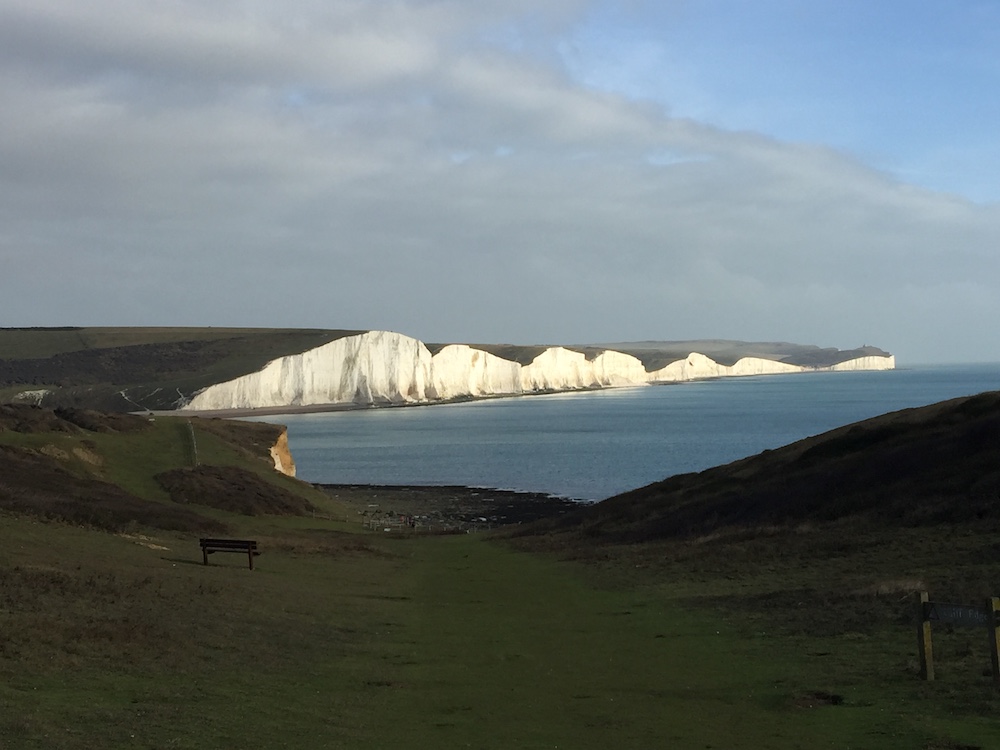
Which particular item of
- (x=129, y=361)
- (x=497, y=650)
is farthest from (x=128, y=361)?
(x=497, y=650)

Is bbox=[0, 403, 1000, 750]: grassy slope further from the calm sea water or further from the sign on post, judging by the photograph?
the calm sea water

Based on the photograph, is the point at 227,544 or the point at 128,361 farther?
the point at 128,361

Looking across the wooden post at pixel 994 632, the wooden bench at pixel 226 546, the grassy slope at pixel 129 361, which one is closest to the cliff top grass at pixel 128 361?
the grassy slope at pixel 129 361

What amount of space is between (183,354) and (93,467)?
13794 centimetres

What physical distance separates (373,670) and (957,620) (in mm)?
6654

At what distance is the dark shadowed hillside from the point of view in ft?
76.1

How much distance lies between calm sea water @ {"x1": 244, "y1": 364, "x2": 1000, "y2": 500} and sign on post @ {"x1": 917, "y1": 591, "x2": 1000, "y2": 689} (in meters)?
48.7

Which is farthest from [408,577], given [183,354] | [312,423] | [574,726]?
[183,354]

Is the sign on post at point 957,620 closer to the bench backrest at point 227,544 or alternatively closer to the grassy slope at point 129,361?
the bench backrest at point 227,544

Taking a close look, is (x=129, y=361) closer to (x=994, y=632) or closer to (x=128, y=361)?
(x=128, y=361)

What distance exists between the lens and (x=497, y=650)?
14.3 metres

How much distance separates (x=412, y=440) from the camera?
10819cm

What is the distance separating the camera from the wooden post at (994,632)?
10078 mm

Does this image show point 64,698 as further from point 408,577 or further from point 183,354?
point 183,354
